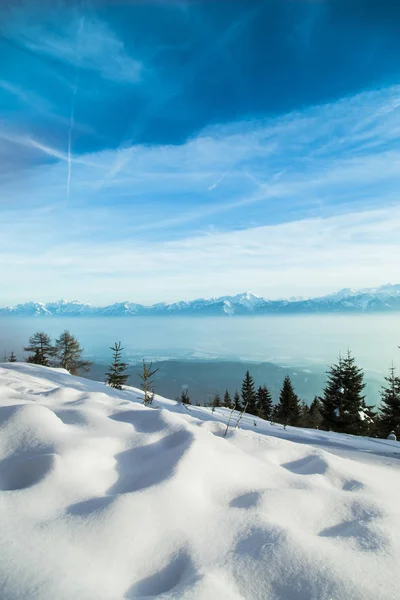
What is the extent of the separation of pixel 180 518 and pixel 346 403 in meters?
27.8

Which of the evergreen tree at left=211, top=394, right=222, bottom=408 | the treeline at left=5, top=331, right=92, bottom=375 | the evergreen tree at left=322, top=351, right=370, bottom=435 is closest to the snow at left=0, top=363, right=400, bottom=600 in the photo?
the evergreen tree at left=211, top=394, right=222, bottom=408

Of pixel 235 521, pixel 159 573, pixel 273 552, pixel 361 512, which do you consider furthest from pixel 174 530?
pixel 361 512

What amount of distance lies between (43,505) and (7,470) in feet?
1.98

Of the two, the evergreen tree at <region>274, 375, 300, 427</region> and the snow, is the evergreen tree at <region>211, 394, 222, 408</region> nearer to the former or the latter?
the snow

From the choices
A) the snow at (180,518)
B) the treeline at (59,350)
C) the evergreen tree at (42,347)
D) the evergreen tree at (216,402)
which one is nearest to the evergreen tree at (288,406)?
the evergreen tree at (216,402)

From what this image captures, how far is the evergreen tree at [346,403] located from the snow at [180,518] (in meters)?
25.5

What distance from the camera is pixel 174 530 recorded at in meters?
1.68

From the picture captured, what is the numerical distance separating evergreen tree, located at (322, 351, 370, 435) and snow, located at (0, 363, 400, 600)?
25523mm

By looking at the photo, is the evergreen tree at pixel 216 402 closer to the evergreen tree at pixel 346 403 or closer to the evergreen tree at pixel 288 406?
the evergreen tree at pixel 346 403

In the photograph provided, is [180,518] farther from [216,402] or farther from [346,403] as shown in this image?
[216,402]

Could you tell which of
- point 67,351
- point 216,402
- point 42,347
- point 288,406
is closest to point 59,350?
point 67,351

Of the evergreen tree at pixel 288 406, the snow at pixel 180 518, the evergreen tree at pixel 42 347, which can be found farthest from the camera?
the evergreen tree at pixel 288 406

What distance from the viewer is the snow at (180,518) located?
1307 mm

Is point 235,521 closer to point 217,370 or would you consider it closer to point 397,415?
point 397,415
